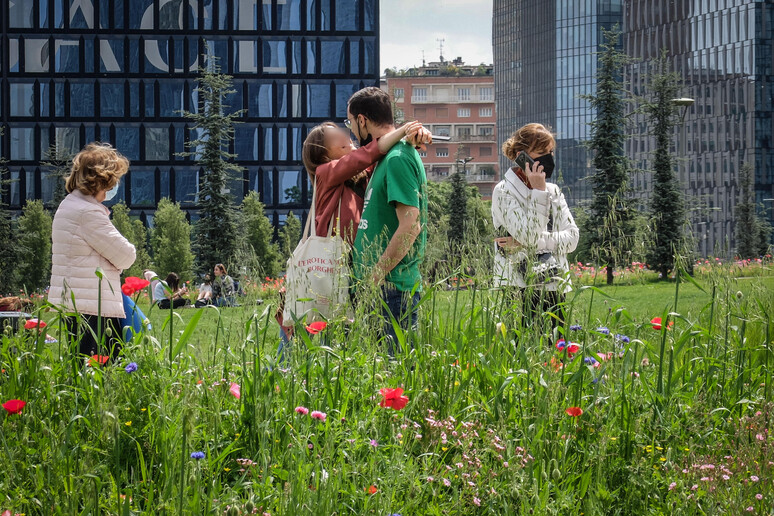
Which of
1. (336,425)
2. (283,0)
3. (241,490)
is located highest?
(283,0)

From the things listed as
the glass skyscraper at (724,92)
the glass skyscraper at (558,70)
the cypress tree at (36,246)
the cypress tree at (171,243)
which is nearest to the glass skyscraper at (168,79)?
the cypress tree at (171,243)

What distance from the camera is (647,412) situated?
290cm

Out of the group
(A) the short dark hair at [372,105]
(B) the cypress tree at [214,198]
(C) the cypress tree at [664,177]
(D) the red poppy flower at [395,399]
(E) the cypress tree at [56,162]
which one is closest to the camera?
(D) the red poppy flower at [395,399]

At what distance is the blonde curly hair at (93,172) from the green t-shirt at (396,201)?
4.70ft

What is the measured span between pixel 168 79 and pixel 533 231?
182ft

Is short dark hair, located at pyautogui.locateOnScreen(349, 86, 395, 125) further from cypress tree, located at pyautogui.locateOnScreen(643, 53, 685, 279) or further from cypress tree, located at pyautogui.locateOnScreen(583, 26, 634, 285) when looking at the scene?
cypress tree, located at pyautogui.locateOnScreen(643, 53, 685, 279)

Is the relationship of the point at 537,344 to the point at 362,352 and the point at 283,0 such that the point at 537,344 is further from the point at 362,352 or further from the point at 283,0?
the point at 283,0

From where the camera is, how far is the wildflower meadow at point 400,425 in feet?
7.54

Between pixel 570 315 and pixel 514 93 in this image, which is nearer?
pixel 570 315

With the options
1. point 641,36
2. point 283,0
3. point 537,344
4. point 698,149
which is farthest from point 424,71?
point 537,344

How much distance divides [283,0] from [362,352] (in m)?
55.6

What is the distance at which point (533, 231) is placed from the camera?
10.3ft

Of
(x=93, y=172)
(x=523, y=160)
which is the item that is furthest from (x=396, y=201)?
(x=93, y=172)

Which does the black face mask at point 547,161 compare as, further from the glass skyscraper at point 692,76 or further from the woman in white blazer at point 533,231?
the glass skyscraper at point 692,76
